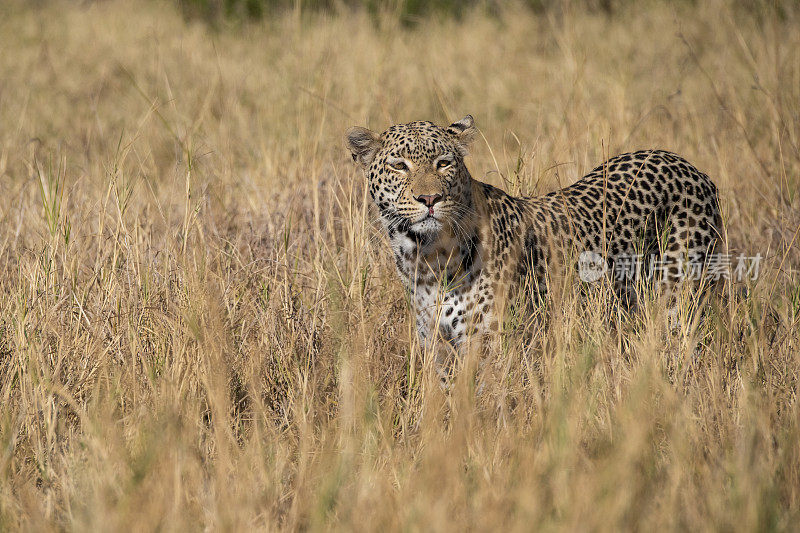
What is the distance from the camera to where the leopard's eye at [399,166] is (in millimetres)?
4285

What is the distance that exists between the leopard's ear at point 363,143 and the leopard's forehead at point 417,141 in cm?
5

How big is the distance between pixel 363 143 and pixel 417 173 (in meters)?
0.39

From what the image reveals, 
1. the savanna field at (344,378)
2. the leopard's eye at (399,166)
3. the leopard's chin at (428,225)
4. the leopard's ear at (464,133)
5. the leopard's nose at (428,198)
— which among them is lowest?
the savanna field at (344,378)

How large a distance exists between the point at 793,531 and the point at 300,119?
13.4 ft

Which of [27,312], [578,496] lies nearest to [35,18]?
[27,312]

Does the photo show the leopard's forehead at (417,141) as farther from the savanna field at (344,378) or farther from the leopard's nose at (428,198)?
the savanna field at (344,378)

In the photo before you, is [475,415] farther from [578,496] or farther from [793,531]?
[793,531]

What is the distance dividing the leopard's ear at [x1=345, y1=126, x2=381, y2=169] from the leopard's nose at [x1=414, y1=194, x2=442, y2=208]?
500mm

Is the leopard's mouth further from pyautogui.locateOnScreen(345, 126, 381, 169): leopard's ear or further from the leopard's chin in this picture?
pyautogui.locateOnScreen(345, 126, 381, 169): leopard's ear

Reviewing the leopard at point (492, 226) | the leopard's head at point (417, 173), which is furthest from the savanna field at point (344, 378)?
the leopard's head at point (417, 173)

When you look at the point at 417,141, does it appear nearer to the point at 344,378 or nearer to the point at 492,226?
the point at 492,226

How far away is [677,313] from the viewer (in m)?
4.44

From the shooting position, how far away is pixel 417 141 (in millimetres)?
4301

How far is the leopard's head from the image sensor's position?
4.12 metres
